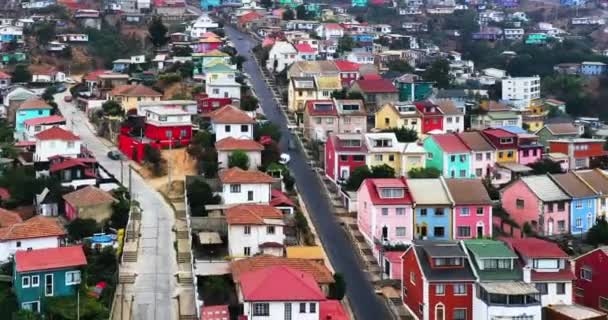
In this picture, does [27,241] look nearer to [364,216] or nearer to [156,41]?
[364,216]

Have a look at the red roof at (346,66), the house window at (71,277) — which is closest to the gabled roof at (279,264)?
the house window at (71,277)

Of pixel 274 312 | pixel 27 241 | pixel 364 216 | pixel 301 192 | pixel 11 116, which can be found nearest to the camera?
pixel 274 312

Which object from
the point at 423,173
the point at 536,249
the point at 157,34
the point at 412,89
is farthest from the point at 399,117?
the point at 157,34

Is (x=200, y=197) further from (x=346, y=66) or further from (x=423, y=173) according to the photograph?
(x=346, y=66)

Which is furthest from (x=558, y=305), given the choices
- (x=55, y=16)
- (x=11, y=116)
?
(x=55, y=16)

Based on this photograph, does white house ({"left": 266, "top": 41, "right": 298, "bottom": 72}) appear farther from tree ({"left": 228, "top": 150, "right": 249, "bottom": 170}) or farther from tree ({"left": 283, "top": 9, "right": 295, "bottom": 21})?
tree ({"left": 228, "top": 150, "right": 249, "bottom": 170})

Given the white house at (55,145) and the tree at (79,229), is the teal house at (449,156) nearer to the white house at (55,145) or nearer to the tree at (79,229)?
the white house at (55,145)

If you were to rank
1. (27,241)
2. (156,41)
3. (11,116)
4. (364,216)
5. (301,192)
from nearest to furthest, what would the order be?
(27,241)
(364,216)
(301,192)
(11,116)
(156,41)
